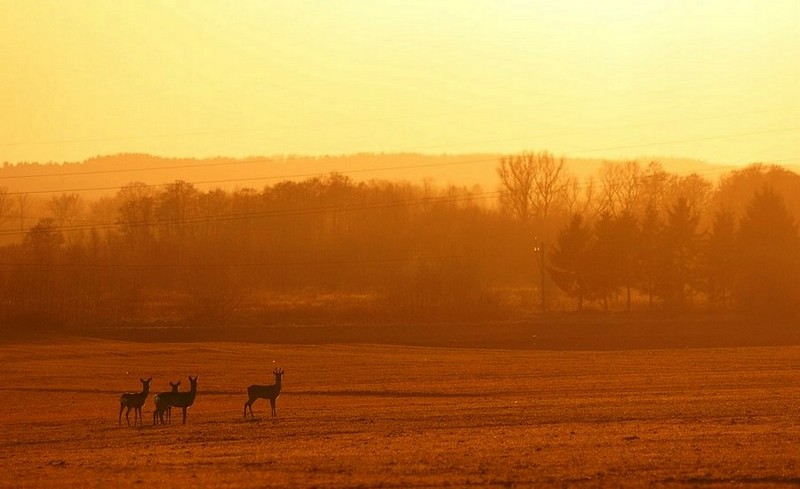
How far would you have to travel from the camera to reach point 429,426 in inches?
1232

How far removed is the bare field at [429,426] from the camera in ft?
70.2

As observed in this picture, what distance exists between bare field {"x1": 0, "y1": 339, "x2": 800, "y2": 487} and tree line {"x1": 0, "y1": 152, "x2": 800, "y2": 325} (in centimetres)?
3607

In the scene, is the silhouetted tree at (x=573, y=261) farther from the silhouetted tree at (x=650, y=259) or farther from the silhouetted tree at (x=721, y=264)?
the silhouetted tree at (x=721, y=264)

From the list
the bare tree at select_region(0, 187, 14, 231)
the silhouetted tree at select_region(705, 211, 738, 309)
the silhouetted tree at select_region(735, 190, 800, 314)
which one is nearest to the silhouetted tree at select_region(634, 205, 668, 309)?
the silhouetted tree at select_region(705, 211, 738, 309)

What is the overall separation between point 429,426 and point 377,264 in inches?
3619

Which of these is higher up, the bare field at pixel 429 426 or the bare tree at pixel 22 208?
the bare tree at pixel 22 208

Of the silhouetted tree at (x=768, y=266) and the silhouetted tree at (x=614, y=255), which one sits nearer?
the silhouetted tree at (x=768, y=266)

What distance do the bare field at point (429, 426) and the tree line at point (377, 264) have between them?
1420 inches

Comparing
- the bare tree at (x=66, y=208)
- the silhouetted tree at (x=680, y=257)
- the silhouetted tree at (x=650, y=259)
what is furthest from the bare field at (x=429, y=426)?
the bare tree at (x=66, y=208)

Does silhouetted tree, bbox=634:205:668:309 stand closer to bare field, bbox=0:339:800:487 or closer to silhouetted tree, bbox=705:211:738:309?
silhouetted tree, bbox=705:211:738:309

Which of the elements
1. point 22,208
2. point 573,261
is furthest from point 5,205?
point 573,261

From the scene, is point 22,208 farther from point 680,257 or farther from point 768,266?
point 768,266

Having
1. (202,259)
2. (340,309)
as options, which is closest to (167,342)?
(340,309)

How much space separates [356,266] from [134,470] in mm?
100776
